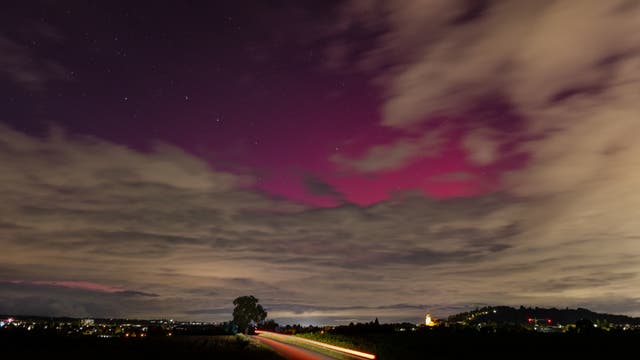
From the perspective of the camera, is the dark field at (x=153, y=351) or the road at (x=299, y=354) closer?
the road at (x=299, y=354)

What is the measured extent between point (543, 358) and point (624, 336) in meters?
18.9

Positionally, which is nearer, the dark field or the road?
the road

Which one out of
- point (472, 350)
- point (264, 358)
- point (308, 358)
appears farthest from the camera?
point (472, 350)

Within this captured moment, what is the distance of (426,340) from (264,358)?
→ 32842 millimetres

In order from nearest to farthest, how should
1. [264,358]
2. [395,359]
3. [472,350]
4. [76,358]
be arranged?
1. [395,359]
2. [264,358]
3. [472,350]
4. [76,358]

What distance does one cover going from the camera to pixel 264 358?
222 feet

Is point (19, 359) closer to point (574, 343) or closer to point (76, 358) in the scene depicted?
point (76, 358)

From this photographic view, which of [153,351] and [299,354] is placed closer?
[299,354]

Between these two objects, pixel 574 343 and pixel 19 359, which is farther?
pixel 19 359

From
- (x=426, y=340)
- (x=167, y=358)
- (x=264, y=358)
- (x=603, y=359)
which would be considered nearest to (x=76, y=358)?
(x=167, y=358)

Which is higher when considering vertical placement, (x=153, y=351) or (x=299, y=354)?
(x=299, y=354)

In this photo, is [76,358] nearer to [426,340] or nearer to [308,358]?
[308,358]

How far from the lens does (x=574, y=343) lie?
66688mm

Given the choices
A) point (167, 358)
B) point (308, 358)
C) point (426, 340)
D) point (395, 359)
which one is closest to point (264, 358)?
point (308, 358)
